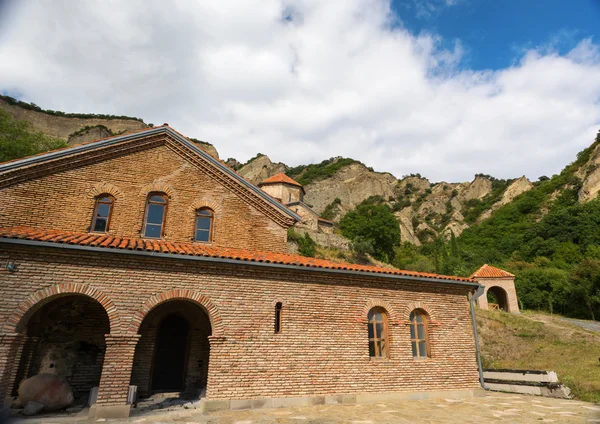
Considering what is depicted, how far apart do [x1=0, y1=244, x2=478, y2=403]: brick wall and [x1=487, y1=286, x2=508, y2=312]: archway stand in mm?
23336

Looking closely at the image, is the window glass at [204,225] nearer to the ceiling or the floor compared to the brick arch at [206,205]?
nearer to the floor

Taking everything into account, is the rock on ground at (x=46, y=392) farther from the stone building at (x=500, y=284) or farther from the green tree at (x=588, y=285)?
the green tree at (x=588, y=285)

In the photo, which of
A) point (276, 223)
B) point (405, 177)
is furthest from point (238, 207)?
point (405, 177)

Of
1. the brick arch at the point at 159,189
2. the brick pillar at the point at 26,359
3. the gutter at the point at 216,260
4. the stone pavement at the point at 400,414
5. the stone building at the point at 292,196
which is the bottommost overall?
the stone pavement at the point at 400,414

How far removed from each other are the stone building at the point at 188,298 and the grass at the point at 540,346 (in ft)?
21.7

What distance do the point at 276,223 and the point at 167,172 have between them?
4.52 meters

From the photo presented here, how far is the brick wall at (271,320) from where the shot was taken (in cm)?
805

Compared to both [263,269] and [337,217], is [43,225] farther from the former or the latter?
[337,217]

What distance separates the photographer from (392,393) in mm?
10070

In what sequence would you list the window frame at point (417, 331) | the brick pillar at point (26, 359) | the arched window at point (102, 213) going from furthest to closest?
the arched window at point (102, 213), the window frame at point (417, 331), the brick pillar at point (26, 359)

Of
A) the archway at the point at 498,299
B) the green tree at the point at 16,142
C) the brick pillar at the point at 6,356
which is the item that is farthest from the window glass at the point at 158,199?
the archway at the point at 498,299

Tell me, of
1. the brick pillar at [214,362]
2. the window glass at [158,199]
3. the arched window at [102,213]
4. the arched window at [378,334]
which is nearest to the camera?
the brick pillar at [214,362]

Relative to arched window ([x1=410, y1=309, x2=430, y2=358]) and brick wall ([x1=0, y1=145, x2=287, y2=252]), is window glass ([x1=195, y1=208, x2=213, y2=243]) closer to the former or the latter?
brick wall ([x1=0, y1=145, x2=287, y2=252])

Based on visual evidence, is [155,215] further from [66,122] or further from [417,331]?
[66,122]
